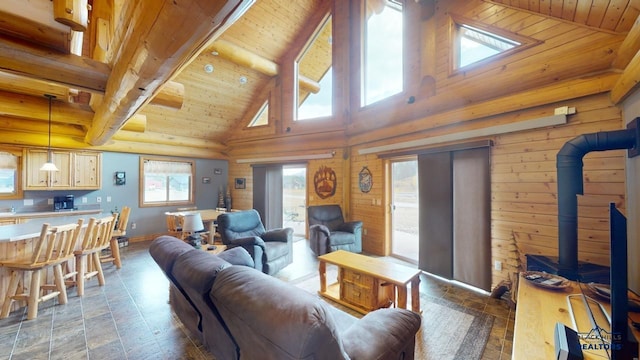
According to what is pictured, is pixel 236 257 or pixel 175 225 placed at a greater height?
pixel 236 257

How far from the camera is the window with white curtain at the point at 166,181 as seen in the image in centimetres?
652

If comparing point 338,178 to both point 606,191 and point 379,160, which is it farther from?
point 606,191

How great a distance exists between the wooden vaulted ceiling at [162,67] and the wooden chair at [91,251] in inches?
55.3

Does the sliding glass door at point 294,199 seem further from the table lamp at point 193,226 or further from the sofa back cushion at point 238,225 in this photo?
the table lamp at point 193,226

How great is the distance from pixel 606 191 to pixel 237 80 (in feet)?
22.9

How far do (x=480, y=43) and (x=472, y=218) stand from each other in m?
2.53

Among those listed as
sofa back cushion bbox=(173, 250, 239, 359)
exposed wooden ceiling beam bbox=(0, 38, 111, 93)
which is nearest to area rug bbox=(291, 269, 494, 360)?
sofa back cushion bbox=(173, 250, 239, 359)

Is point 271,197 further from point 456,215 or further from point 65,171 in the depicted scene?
point 456,215

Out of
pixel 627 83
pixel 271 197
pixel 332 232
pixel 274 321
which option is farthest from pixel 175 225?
pixel 627 83

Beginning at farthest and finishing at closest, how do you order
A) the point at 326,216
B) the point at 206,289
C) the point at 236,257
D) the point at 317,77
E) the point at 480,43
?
the point at 317,77 < the point at 326,216 < the point at 480,43 < the point at 236,257 < the point at 206,289

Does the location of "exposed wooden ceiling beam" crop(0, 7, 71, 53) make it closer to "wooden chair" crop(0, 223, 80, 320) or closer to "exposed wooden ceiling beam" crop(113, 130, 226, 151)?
"wooden chair" crop(0, 223, 80, 320)

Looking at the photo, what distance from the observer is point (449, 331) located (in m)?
2.49

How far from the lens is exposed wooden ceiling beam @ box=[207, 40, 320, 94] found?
18.0ft

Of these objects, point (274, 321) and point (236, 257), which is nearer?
point (274, 321)
